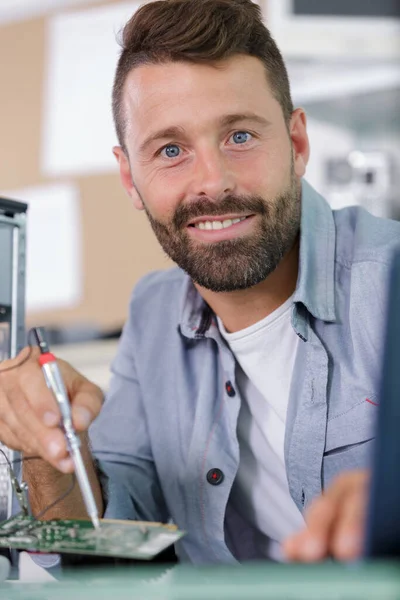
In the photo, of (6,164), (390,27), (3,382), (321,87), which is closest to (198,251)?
(3,382)

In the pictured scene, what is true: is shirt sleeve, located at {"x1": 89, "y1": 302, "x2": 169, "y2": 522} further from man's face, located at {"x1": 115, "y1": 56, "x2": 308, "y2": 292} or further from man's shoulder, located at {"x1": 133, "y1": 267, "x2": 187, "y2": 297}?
man's face, located at {"x1": 115, "y1": 56, "x2": 308, "y2": 292}

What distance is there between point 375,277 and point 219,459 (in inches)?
14.3

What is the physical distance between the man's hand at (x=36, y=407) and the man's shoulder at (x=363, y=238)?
46cm

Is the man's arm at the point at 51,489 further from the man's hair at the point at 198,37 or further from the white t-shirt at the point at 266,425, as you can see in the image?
the man's hair at the point at 198,37

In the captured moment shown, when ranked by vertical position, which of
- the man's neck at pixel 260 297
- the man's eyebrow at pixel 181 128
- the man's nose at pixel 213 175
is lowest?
the man's neck at pixel 260 297

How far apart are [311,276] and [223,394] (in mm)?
235

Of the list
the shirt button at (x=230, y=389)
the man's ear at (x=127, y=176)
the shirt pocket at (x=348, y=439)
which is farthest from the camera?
the man's ear at (x=127, y=176)

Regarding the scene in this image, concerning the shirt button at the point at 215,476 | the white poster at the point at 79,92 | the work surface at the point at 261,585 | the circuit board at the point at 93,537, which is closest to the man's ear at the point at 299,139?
the shirt button at the point at 215,476

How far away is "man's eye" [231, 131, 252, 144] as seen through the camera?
105 cm

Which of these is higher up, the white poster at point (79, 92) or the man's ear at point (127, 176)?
the white poster at point (79, 92)

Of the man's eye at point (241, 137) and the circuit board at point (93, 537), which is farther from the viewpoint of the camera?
the man's eye at point (241, 137)

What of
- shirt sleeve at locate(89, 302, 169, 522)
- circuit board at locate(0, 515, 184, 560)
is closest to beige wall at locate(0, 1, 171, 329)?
shirt sleeve at locate(89, 302, 169, 522)

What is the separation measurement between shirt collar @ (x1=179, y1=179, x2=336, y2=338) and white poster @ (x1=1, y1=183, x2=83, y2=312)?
1632 millimetres

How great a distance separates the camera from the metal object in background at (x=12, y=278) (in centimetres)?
88
